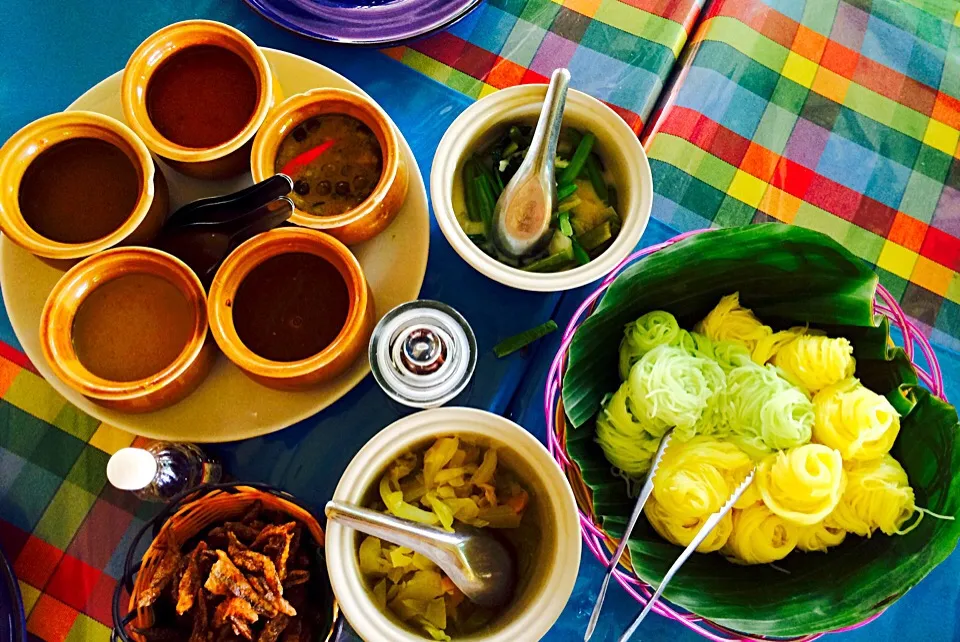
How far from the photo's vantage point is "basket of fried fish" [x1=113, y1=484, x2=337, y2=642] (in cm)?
81

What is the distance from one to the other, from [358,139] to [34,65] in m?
0.55

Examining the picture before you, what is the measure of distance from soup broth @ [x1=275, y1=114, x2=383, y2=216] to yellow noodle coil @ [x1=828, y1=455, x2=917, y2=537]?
0.69m

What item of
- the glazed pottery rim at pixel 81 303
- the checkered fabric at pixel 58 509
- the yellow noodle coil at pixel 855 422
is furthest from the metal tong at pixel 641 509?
the checkered fabric at pixel 58 509

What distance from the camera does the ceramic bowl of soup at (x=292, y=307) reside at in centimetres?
85

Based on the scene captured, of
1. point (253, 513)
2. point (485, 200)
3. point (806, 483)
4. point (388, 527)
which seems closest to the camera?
point (388, 527)

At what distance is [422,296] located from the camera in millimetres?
1014

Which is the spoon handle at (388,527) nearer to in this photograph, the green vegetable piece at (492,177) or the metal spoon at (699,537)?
the metal spoon at (699,537)

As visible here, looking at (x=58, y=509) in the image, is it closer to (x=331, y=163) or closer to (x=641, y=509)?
(x=331, y=163)

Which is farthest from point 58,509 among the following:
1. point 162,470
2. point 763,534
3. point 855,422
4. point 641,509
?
point 855,422

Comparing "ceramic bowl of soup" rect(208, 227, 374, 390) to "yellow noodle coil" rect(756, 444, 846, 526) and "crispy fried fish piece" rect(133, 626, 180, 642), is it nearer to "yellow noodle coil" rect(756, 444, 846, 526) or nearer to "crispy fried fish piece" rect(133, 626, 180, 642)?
"crispy fried fish piece" rect(133, 626, 180, 642)

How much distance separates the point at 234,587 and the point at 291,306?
0.34 meters

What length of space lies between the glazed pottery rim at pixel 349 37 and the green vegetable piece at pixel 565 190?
311mm

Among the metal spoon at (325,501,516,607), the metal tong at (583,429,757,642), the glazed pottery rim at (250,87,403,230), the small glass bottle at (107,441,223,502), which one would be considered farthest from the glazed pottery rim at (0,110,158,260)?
the metal tong at (583,429,757,642)

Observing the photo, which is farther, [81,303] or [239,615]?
[81,303]
